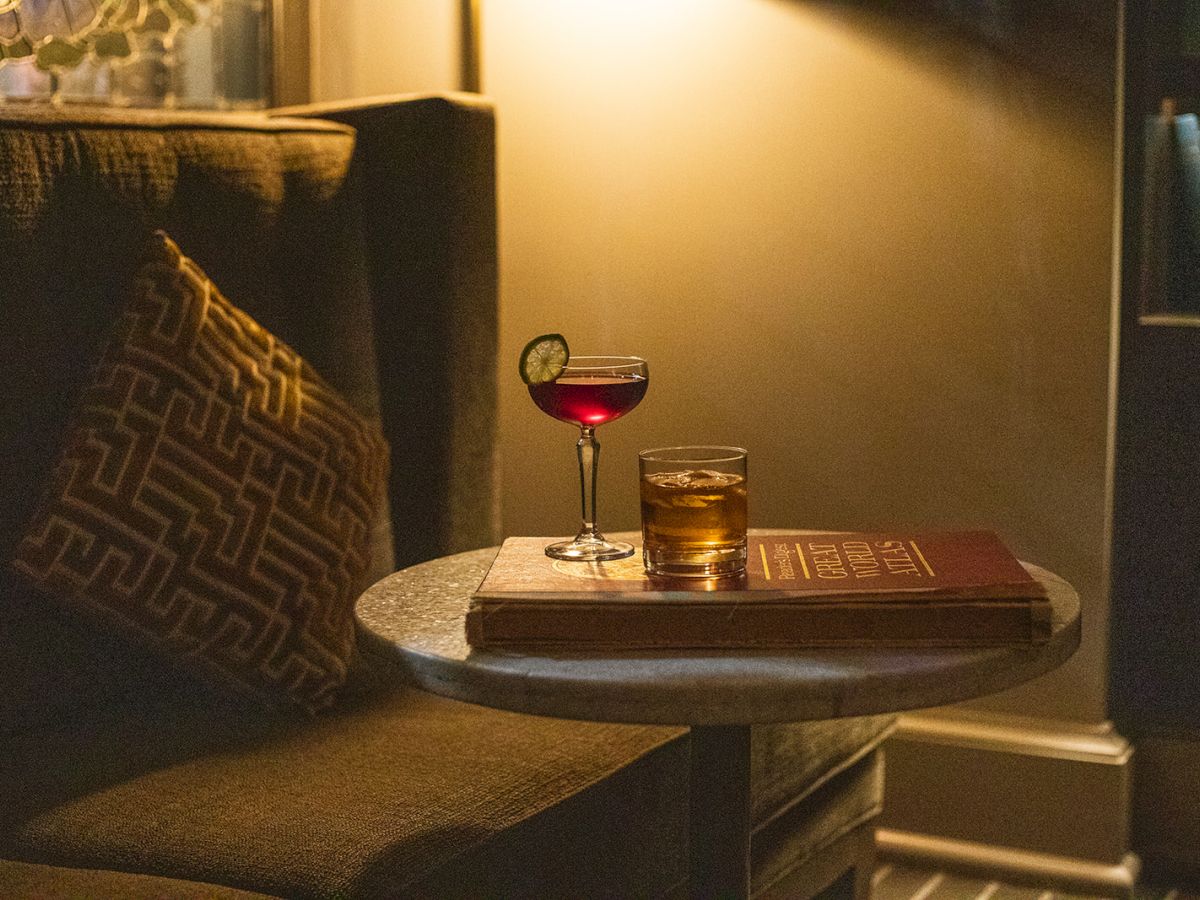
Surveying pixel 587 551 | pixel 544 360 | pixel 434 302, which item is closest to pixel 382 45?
pixel 434 302

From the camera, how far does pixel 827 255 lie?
2.26 meters

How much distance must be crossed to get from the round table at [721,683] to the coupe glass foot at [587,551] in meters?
0.16

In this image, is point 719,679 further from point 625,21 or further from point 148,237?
point 625,21

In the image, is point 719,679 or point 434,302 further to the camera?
point 434,302

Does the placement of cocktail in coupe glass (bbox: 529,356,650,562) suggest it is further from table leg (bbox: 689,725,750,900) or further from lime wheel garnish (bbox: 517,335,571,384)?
table leg (bbox: 689,725,750,900)

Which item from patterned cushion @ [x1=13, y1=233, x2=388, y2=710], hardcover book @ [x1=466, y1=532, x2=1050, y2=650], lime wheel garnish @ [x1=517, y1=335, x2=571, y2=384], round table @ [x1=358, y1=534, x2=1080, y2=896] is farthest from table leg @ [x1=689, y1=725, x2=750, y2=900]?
patterned cushion @ [x1=13, y1=233, x2=388, y2=710]

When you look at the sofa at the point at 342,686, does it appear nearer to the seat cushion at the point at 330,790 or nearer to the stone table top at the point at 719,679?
the seat cushion at the point at 330,790

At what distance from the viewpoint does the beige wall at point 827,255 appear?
2.11m

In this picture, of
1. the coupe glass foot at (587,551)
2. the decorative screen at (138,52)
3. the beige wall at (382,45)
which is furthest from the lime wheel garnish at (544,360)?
the beige wall at (382,45)

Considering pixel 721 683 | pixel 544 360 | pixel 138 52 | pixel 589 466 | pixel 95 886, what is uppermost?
pixel 138 52

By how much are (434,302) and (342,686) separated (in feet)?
1.95

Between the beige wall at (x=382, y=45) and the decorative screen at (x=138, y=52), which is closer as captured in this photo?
the decorative screen at (x=138, y=52)

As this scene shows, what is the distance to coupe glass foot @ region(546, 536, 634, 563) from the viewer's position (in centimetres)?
133

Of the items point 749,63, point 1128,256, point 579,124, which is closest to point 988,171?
point 1128,256
